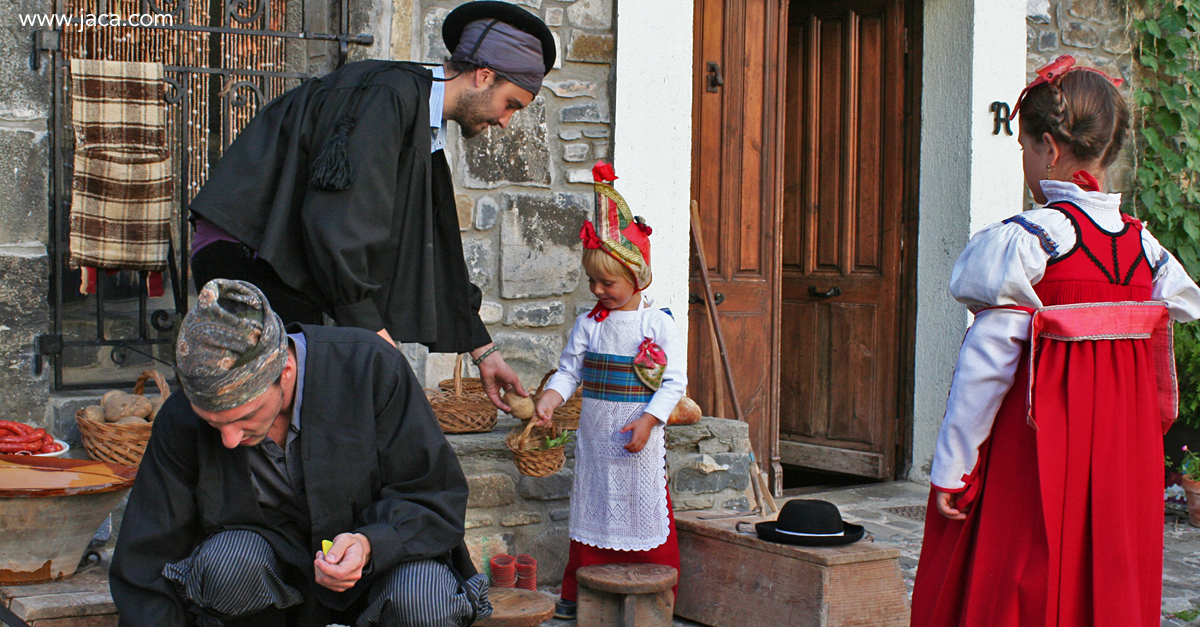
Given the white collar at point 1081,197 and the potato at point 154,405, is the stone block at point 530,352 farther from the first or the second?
the white collar at point 1081,197

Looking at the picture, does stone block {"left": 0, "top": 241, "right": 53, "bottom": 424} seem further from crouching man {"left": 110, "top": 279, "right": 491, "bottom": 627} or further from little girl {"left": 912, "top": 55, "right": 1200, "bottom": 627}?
little girl {"left": 912, "top": 55, "right": 1200, "bottom": 627}

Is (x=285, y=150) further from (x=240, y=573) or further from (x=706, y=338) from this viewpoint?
(x=706, y=338)

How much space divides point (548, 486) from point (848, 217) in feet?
7.93

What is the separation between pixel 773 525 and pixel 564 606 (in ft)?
2.33

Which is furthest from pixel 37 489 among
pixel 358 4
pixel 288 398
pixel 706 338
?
pixel 706 338

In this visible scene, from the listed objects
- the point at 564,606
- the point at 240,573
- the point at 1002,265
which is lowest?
the point at 564,606

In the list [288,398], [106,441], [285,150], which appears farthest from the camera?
[106,441]

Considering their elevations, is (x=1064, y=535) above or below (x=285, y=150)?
below

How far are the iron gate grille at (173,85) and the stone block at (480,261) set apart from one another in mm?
814

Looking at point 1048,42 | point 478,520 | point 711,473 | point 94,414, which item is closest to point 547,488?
point 478,520

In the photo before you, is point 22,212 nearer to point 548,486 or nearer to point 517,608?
point 548,486

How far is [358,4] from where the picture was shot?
12.7 ft

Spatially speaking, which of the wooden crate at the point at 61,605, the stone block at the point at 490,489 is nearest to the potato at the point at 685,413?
the stone block at the point at 490,489

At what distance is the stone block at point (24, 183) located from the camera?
347cm
